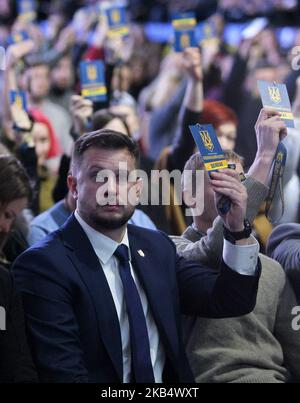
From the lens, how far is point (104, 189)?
2.69 metres

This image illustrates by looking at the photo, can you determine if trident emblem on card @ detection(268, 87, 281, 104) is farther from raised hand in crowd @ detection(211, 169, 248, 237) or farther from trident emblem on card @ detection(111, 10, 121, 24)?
trident emblem on card @ detection(111, 10, 121, 24)

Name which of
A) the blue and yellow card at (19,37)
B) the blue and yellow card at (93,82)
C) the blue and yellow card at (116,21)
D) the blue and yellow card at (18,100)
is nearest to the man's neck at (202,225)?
the blue and yellow card at (93,82)

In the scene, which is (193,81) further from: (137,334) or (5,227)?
(137,334)

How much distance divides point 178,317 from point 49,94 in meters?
5.38

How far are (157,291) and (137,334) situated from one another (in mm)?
150

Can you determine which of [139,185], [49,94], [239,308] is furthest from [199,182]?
[49,94]

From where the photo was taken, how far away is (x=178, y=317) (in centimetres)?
280

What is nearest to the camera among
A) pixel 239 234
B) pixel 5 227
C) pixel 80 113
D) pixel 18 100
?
pixel 239 234

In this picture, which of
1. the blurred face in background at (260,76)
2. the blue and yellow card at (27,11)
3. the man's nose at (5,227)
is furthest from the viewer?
the blue and yellow card at (27,11)

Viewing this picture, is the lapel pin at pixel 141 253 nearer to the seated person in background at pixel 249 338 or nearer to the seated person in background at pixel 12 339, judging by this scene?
the seated person in background at pixel 249 338

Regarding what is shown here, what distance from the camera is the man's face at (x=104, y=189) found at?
8.84 feet

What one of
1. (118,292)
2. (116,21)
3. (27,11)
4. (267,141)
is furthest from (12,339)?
(27,11)

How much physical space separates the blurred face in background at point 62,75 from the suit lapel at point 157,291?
17.2ft

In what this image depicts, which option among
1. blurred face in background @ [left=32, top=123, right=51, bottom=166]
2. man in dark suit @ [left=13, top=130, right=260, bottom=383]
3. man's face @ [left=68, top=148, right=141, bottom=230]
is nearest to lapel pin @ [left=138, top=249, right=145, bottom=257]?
man in dark suit @ [left=13, top=130, right=260, bottom=383]
